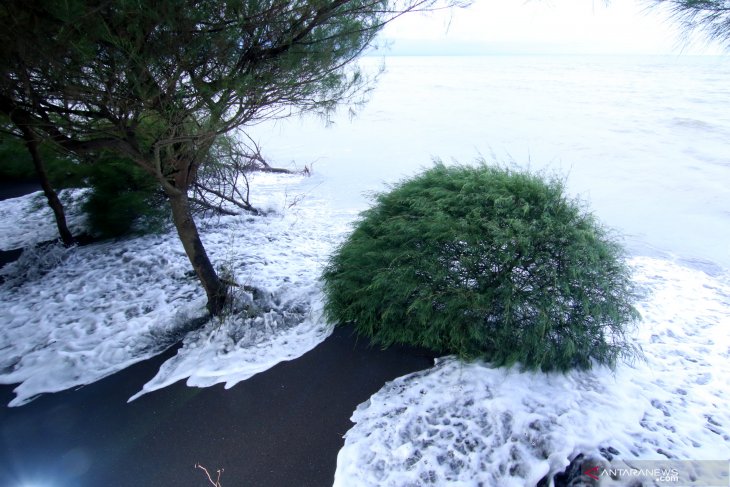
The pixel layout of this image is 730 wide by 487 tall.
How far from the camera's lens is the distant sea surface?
8.02 m

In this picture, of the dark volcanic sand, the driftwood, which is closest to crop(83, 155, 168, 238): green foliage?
the driftwood

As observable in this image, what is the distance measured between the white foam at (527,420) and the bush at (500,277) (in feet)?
0.67

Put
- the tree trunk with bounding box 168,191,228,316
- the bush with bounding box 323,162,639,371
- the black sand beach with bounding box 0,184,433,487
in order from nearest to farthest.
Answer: the black sand beach with bounding box 0,184,433,487, the bush with bounding box 323,162,639,371, the tree trunk with bounding box 168,191,228,316

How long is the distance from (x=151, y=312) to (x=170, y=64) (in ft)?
9.68

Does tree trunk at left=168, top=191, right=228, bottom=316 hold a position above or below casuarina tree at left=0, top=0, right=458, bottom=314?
below

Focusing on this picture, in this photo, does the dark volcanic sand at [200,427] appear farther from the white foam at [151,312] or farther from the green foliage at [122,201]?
the green foliage at [122,201]

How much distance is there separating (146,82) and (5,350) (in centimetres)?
332

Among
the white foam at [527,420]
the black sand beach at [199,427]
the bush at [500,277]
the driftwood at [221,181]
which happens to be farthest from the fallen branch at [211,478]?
the driftwood at [221,181]

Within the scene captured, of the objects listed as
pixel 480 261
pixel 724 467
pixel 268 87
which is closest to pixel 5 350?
pixel 268 87

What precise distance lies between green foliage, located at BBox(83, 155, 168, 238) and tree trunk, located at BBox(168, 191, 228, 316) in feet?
7.97

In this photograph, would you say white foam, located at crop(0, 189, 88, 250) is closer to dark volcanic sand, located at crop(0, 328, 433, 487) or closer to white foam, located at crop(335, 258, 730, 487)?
dark volcanic sand, located at crop(0, 328, 433, 487)

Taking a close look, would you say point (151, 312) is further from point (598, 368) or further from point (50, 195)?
point (598, 368)

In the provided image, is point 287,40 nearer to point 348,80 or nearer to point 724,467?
point 348,80

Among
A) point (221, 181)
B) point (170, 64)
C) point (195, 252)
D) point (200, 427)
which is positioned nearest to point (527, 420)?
point (200, 427)
